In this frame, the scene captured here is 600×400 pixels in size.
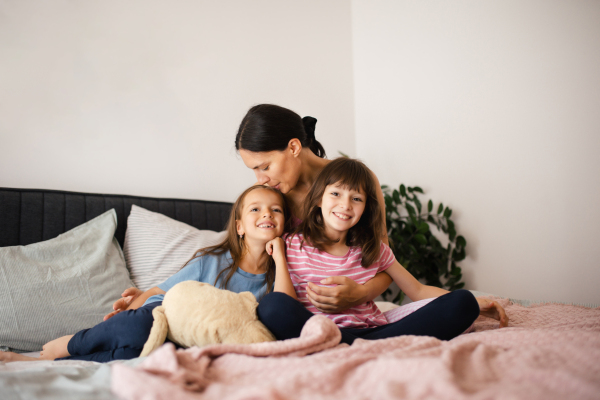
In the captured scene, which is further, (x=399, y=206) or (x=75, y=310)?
(x=399, y=206)

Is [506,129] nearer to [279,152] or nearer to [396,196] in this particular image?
[396,196]

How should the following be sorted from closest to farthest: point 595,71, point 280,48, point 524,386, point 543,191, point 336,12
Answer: point 524,386, point 595,71, point 543,191, point 280,48, point 336,12

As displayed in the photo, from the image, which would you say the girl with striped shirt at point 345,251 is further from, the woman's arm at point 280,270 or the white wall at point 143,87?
the white wall at point 143,87

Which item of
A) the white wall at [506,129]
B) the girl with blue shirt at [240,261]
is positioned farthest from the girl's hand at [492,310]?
the white wall at [506,129]

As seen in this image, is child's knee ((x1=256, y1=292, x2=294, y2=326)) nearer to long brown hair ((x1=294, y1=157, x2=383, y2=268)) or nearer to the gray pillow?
long brown hair ((x1=294, y1=157, x2=383, y2=268))

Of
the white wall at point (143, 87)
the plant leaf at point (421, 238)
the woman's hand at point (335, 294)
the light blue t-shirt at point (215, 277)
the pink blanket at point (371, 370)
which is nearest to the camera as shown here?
the pink blanket at point (371, 370)

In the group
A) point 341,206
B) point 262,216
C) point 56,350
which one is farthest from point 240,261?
point 56,350

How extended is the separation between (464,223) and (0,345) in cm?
219

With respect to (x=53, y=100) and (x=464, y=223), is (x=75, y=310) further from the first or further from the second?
(x=464, y=223)

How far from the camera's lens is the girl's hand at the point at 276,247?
4.25 ft

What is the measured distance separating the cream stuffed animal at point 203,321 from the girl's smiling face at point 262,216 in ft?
1.19

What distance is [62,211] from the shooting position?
1621 millimetres

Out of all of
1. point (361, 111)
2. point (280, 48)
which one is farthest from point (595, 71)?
point (280, 48)

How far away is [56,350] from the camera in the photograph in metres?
1.15
